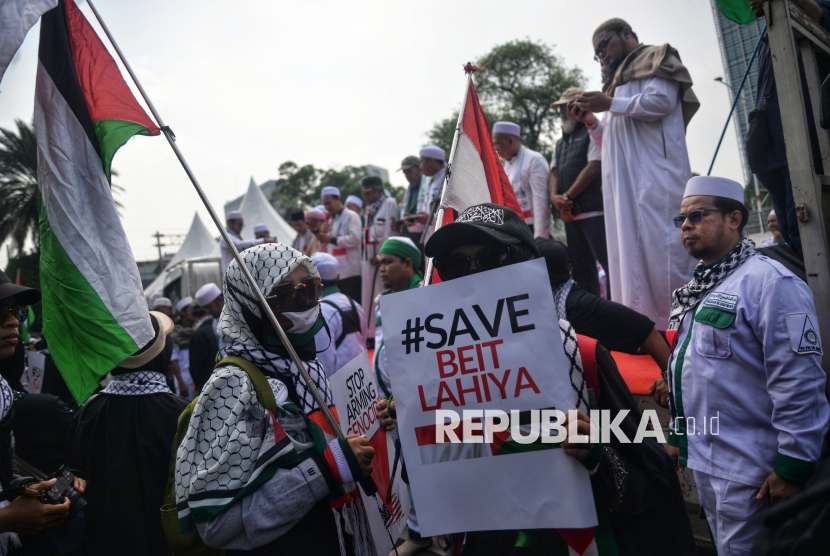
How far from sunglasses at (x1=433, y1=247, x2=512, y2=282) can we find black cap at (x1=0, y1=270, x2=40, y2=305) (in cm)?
198

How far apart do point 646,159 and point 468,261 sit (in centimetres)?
315

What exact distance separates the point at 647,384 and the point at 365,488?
2.38 metres

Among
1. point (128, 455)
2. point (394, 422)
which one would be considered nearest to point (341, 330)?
point (128, 455)

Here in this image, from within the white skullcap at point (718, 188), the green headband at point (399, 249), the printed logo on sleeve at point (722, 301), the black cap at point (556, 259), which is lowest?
the printed logo on sleeve at point (722, 301)

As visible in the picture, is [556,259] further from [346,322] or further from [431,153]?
[431,153]

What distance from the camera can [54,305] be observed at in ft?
8.64

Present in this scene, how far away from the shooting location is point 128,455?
333 cm

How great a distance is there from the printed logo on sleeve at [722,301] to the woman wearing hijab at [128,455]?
10.5ft

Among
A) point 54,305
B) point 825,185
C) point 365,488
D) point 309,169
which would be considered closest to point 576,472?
point 365,488

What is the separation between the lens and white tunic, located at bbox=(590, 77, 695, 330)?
4297 mm

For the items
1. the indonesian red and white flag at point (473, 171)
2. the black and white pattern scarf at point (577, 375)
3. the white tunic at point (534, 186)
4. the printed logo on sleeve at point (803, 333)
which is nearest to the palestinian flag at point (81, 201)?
the indonesian red and white flag at point (473, 171)

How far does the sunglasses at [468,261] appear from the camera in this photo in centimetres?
193

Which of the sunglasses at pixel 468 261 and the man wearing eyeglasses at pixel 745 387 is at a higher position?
the sunglasses at pixel 468 261

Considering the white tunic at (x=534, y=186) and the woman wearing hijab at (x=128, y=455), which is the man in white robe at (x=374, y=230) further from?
the woman wearing hijab at (x=128, y=455)
